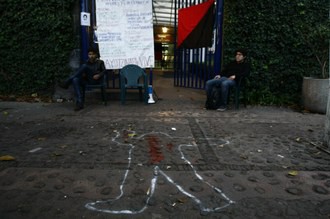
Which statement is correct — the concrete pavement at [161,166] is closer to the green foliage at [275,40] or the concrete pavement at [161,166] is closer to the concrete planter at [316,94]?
the concrete planter at [316,94]

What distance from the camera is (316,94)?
6703mm

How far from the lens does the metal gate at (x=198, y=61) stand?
24.8ft

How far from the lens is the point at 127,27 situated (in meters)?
7.58

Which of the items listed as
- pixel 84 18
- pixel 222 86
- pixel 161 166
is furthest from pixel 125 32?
pixel 161 166

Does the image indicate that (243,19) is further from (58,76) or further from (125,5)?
(58,76)

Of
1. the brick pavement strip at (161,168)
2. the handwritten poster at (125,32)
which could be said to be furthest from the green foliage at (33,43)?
the brick pavement strip at (161,168)

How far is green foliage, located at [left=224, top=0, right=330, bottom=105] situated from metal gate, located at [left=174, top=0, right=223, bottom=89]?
35 cm

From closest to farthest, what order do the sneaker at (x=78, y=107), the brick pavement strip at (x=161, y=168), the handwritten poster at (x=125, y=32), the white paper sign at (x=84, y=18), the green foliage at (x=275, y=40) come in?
the brick pavement strip at (x=161, y=168) → the sneaker at (x=78, y=107) → the green foliage at (x=275, y=40) → the white paper sign at (x=84, y=18) → the handwritten poster at (x=125, y=32)

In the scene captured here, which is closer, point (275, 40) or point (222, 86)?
point (222, 86)

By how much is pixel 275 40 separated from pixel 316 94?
162 cm

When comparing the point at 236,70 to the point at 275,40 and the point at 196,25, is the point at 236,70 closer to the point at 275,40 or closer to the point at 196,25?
the point at 275,40

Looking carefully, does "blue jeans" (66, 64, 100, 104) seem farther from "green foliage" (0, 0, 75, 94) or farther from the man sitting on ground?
the man sitting on ground

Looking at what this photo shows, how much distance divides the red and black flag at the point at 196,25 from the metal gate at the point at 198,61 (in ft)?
0.57

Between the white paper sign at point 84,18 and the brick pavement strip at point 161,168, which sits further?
the white paper sign at point 84,18
